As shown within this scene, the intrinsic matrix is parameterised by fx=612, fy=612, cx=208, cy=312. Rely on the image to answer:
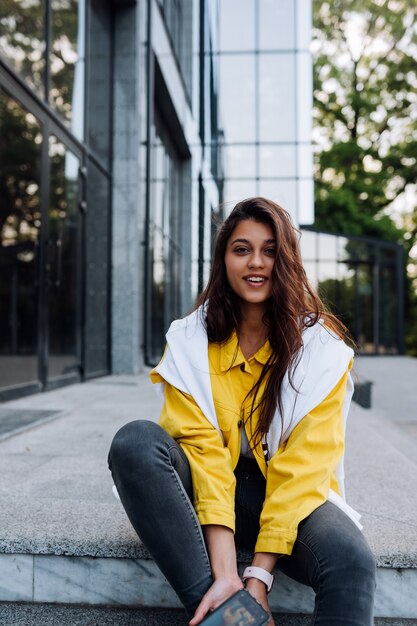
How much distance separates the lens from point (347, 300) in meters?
19.9

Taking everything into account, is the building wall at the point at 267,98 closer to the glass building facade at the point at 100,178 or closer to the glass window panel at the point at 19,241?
the glass building facade at the point at 100,178

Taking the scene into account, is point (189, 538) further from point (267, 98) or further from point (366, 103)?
point (366, 103)

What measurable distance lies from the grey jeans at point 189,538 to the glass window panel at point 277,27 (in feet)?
56.2

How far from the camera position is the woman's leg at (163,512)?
1601 mm

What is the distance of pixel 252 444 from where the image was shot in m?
1.87

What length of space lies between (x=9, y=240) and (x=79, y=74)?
2.48 meters

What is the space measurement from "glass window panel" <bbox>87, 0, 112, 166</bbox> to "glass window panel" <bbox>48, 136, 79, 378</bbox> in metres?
1.15

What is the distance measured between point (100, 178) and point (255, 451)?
710 cm

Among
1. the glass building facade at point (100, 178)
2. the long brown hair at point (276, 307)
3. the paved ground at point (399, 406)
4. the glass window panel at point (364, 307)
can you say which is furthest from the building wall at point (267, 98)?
the long brown hair at point (276, 307)

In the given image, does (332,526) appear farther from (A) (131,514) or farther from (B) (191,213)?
(B) (191,213)

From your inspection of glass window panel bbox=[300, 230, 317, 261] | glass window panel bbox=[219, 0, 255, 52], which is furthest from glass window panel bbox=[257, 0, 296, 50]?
glass window panel bbox=[300, 230, 317, 261]

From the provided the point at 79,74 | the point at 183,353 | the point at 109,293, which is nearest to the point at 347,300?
the point at 109,293

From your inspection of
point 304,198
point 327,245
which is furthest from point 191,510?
point 327,245

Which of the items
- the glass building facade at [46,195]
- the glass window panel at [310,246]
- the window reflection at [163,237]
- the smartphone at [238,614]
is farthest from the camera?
the glass window panel at [310,246]
